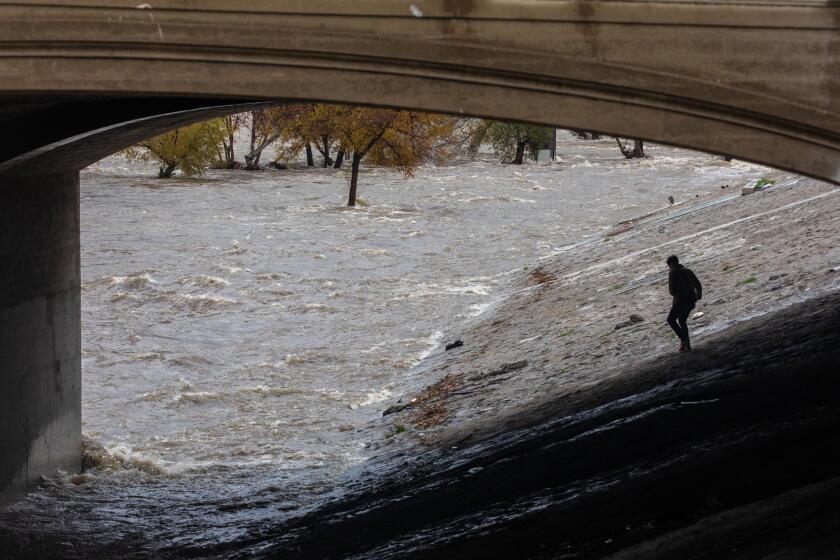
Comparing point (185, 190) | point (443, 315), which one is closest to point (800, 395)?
point (443, 315)

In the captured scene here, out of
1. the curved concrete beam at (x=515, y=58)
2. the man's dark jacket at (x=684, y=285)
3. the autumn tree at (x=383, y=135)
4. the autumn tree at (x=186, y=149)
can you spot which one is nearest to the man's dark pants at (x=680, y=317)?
the man's dark jacket at (x=684, y=285)

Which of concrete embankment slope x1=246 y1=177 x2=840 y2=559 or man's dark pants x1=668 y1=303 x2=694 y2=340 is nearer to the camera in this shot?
concrete embankment slope x1=246 y1=177 x2=840 y2=559

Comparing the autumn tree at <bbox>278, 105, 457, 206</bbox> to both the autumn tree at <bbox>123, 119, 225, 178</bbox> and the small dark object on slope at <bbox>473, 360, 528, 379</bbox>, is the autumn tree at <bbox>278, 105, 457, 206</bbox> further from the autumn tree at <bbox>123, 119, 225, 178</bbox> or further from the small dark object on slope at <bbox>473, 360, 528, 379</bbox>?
the small dark object on slope at <bbox>473, 360, 528, 379</bbox>

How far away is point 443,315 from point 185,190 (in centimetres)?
2618

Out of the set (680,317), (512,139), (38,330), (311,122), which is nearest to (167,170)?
(311,122)

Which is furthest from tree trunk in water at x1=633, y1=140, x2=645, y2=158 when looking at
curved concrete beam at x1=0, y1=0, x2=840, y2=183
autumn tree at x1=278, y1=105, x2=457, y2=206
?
curved concrete beam at x1=0, y1=0, x2=840, y2=183

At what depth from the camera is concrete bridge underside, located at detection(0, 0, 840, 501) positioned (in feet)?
26.1

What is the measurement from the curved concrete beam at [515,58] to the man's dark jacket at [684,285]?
639cm

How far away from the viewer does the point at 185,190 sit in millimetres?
49125

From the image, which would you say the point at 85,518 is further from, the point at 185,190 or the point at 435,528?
the point at 185,190

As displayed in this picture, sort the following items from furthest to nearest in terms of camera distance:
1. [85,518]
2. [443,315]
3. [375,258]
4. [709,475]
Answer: [375,258]
[443,315]
[85,518]
[709,475]

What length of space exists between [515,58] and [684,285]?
23.2 ft

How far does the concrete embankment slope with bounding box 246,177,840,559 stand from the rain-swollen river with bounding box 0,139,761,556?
132 cm

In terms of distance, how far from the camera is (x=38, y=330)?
14344 mm
